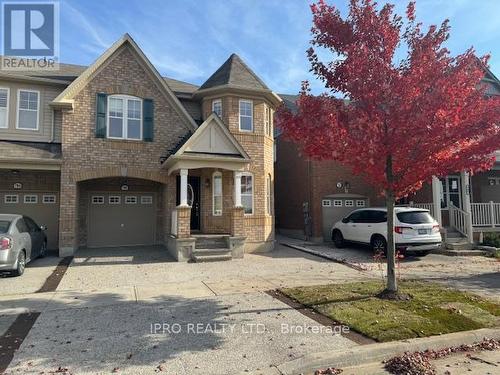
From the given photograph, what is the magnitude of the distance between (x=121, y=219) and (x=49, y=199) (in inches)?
115

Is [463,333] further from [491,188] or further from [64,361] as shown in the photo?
[491,188]

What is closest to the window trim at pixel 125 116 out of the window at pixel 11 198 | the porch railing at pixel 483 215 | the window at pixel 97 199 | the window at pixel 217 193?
the window at pixel 97 199

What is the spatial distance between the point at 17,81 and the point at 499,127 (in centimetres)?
1549

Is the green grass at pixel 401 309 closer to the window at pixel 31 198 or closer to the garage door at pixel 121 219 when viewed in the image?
the garage door at pixel 121 219

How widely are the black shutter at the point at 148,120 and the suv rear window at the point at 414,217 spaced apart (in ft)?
31.8

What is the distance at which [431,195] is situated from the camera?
1697 centimetres

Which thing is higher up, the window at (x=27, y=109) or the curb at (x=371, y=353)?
the window at (x=27, y=109)

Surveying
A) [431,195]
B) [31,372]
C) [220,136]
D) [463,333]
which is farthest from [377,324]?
[431,195]

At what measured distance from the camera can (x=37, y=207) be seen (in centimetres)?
1498

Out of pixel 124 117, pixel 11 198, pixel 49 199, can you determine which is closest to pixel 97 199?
pixel 49 199

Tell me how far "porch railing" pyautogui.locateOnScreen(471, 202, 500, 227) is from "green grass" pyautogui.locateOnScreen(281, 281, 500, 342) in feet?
31.5

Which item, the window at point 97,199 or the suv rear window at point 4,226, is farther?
the window at point 97,199

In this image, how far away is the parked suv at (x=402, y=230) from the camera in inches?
496

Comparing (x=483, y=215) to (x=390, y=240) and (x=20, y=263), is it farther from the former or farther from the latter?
(x=20, y=263)
